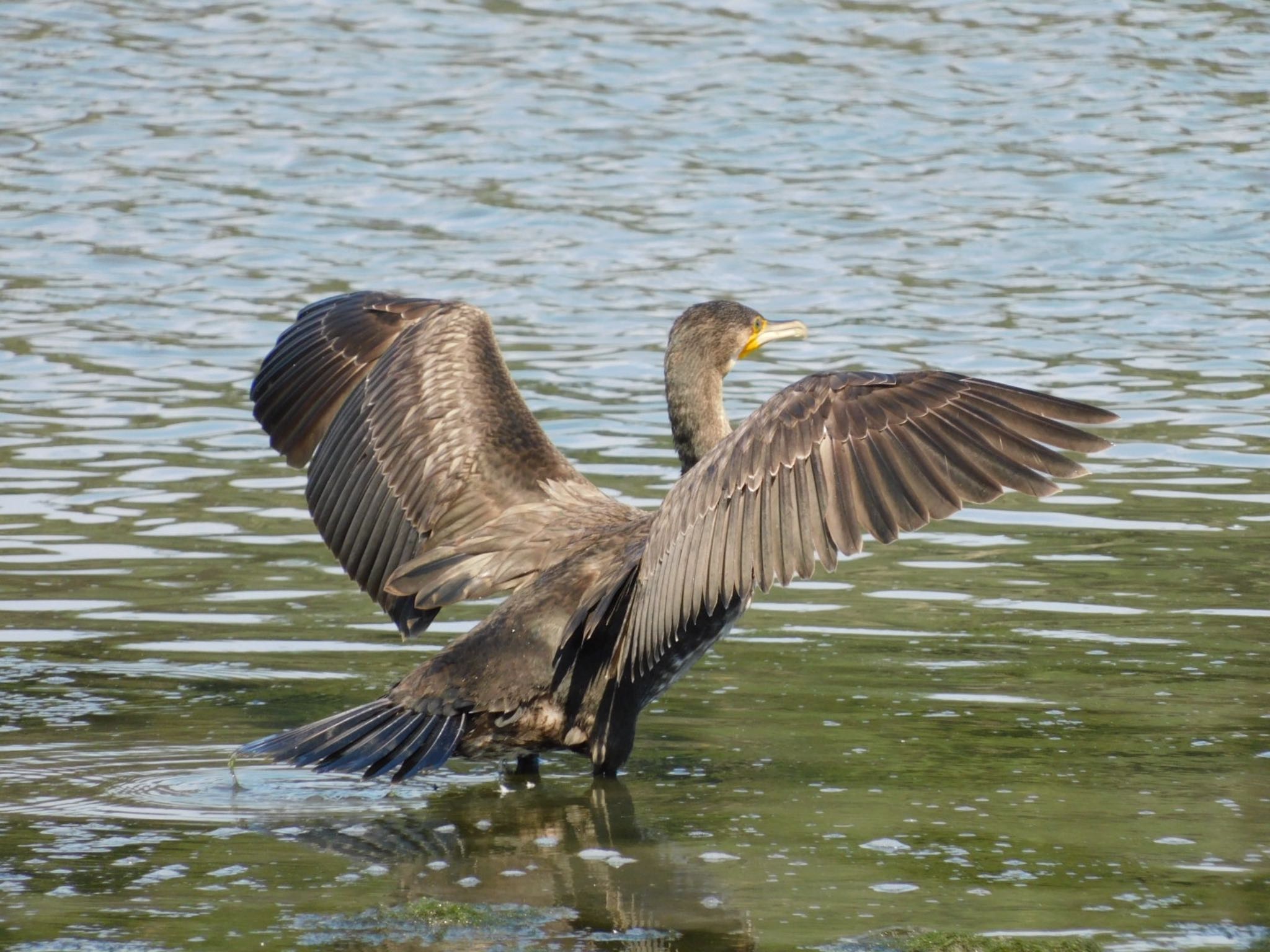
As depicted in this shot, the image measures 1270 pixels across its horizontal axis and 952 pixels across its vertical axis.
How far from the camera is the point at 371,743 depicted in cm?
631

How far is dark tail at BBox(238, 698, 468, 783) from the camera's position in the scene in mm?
6223

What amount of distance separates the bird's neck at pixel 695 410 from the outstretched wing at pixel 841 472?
142cm

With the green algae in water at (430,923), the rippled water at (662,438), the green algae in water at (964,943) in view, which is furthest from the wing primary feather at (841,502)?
the green algae in water at (430,923)

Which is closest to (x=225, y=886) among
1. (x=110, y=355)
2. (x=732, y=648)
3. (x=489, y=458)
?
(x=489, y=458)

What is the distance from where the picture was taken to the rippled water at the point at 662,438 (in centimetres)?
577

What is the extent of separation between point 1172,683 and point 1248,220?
33.6 feet

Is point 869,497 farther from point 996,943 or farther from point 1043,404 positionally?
point 996,943

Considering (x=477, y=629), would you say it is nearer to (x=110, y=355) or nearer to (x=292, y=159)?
(x=110, y=355)

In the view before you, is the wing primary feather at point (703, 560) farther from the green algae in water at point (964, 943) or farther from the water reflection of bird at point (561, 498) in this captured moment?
the green algae in water at point (964, 943)

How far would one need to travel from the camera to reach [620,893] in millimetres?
5582

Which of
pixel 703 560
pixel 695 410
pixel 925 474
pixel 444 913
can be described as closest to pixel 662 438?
pixel 695 410

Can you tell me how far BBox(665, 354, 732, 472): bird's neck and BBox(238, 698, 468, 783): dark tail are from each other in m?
1.52

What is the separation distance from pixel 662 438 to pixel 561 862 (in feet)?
19.4

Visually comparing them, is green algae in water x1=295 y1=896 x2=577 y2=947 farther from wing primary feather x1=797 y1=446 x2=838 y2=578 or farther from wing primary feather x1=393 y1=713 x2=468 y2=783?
wing primary feather x1=797 y1=446 x2=838 y2=578
